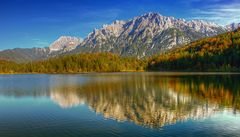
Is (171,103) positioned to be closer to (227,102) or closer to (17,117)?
(227,102)

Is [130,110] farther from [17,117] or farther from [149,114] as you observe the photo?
[17,117]

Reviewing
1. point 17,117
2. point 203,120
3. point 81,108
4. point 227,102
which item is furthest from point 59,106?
point 227,102

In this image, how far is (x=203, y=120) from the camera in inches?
1750

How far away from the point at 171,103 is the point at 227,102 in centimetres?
1194

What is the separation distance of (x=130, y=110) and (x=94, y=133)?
60.7 feet

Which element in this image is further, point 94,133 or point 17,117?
point 17,117

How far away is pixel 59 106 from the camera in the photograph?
61.3 meters

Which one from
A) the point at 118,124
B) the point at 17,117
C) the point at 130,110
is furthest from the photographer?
the point at 130,110

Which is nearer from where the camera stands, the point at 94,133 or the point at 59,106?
the point at 94,133

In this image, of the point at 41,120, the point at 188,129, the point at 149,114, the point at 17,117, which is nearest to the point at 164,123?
the point at 188,129

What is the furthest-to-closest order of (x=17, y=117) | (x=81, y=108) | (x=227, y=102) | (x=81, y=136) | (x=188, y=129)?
(x=227, y=102) → (x=81, y=108) → (x=17, y=117) → (x=188, y=129) → (x=81, y=136)

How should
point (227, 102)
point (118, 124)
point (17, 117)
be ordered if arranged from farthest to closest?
point (227, 102) < point (17, 117) < point (118, 124)

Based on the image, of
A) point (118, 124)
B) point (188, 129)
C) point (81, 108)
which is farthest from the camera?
point (81, 108)

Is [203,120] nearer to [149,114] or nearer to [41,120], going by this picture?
[149,114]
